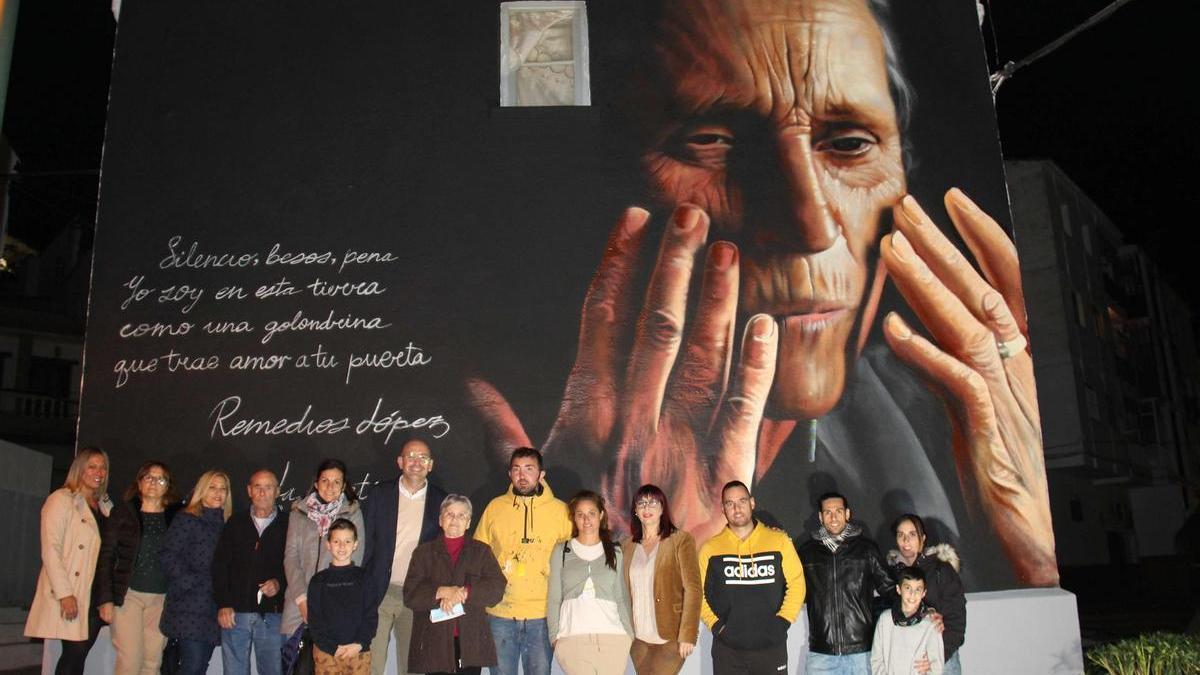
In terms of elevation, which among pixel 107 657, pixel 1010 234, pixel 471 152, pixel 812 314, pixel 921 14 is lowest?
pixel 107 657

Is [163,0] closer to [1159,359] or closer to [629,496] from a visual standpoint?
[629,496]

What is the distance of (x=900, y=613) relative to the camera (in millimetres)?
5117

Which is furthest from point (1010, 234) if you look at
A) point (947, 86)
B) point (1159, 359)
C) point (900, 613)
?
point (1159, 359)

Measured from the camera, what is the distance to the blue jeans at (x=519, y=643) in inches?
203

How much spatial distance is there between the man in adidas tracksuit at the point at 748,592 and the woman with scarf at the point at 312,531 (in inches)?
79.0

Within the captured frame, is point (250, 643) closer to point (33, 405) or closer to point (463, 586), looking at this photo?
point (463, 586)

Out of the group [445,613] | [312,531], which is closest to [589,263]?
[312,531]

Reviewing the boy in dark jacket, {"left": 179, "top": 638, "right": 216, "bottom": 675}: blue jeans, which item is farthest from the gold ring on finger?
{"left": 179, "top": 638, "right": 216, "bottom": 675}: blue jeans

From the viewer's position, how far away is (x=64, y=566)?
519cm

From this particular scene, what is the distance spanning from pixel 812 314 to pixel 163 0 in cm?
552

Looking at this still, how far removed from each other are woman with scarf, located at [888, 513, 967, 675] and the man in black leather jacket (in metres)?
0.19

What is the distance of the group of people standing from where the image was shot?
4.98 m

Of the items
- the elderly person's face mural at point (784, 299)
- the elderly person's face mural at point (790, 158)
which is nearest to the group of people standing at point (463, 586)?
the elderly person's face mural at point (784, 299)

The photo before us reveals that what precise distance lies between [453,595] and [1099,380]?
1945cm
